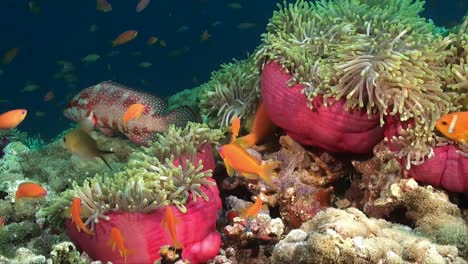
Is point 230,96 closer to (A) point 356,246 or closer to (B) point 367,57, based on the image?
(B) point 367,57

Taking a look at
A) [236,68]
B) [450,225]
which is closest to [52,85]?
[236,68]

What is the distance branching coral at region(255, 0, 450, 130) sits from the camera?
3010 millimetres

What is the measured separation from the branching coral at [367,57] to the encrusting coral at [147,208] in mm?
1128

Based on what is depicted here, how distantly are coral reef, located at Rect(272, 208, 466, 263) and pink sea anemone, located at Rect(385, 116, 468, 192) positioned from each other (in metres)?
0.71

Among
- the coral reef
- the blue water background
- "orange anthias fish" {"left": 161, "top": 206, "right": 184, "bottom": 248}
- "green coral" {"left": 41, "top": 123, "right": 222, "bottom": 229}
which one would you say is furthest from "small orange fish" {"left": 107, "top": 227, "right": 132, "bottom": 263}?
the blue water background

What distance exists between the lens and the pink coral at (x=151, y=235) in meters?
3.11

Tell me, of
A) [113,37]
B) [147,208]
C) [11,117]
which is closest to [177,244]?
[147,208]

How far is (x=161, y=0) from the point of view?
135 feet

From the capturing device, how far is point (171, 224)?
9.81 ft

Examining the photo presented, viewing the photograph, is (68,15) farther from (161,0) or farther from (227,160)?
(227,160)

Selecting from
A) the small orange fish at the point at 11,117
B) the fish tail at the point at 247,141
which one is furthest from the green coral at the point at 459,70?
the small orange fish at the point at 11,117

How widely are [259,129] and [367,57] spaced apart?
1262 mm

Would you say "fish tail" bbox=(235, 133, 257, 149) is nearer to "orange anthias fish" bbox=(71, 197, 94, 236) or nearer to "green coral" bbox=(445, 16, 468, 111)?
"orange anthias fish" bbox=(71, 197, 94, 236)

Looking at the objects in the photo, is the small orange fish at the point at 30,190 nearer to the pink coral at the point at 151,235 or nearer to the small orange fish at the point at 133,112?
the pink coral at the point at 151,235
